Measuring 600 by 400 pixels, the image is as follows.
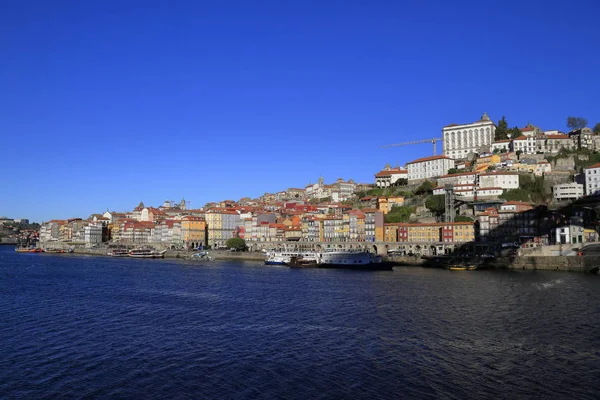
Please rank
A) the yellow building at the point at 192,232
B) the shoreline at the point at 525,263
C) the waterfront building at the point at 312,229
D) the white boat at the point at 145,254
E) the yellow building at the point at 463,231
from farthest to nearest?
the yellow building at the point at 192,232 < the white boat at the point at 145,254 < the waterfront building at the point at 312,229 < the yellow building at the point at 463,231 < the shoreline at the point at 525,263

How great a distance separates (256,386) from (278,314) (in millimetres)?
10267

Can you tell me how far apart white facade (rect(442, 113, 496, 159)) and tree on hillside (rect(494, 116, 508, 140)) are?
2.38 ft

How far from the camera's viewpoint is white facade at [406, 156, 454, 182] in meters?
80.3

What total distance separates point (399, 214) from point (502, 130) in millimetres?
27497

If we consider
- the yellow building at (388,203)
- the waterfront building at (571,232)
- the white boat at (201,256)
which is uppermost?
the yellow building at (388,203)

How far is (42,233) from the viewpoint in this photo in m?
132

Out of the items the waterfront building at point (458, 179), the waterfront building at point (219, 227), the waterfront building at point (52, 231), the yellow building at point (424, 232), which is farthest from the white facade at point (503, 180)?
the waterfront building at point (52, 231)

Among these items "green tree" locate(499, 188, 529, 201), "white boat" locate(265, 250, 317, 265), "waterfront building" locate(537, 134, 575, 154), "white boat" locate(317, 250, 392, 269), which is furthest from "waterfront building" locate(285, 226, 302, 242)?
"waterfront building" locate(537, 134, 575, 154)

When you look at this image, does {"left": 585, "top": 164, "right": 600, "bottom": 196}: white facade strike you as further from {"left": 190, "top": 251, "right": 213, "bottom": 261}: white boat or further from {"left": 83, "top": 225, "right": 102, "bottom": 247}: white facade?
{"left": 83, "top": 225, "right": 102, "bottom": 247}: white facade

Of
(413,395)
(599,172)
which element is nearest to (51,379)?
(413,395)

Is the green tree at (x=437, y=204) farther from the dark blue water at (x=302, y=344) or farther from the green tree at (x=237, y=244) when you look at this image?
the dark blue water at (x=302, y=344)

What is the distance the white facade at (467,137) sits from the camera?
84000 millimetres

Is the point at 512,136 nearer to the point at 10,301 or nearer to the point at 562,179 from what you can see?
the point at 562,179

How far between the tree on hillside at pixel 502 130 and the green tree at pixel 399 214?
22.9m
